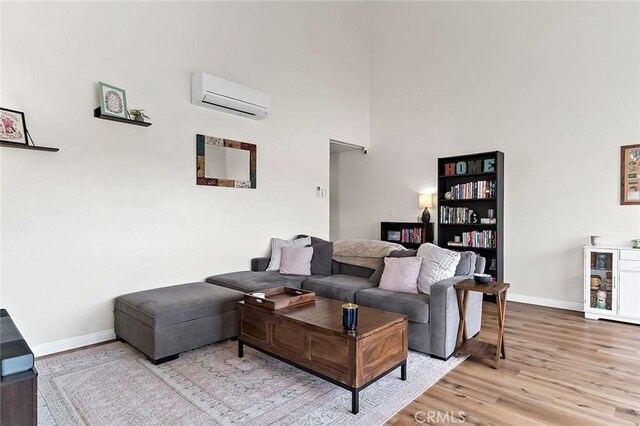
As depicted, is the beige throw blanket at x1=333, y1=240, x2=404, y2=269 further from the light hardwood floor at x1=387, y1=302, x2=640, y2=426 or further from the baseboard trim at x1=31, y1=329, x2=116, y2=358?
the baseboard trim at x1=31, y1=329, x2=116, y2=358

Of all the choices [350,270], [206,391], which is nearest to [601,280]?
[350,270]

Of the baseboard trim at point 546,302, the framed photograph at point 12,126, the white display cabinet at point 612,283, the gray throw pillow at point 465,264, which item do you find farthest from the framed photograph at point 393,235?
the framed photograph at point 12,126

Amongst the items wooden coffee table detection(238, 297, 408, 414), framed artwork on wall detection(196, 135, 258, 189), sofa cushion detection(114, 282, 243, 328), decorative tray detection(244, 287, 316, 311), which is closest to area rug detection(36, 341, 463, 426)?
wooden coffee table detection(238, 297, 408, 414)

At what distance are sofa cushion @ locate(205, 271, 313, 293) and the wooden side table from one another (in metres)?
1.74

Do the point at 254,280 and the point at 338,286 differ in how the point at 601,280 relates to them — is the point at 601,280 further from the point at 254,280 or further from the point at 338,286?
the point at 254,280

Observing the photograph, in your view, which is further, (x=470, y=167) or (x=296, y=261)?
(x=470, y=167)

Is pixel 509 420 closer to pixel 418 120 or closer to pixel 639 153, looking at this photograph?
pixel 639 153

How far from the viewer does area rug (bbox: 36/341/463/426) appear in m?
1.99

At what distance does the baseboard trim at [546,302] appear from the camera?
4.18 meters

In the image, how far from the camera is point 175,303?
9.47 feet

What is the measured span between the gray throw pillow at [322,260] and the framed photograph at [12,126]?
2937 millimetres

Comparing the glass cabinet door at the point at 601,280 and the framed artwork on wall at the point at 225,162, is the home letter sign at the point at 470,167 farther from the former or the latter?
the framed artwork on wall at the point at 225,162

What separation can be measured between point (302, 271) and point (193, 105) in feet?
7.35

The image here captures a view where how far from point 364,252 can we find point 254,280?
126cm
